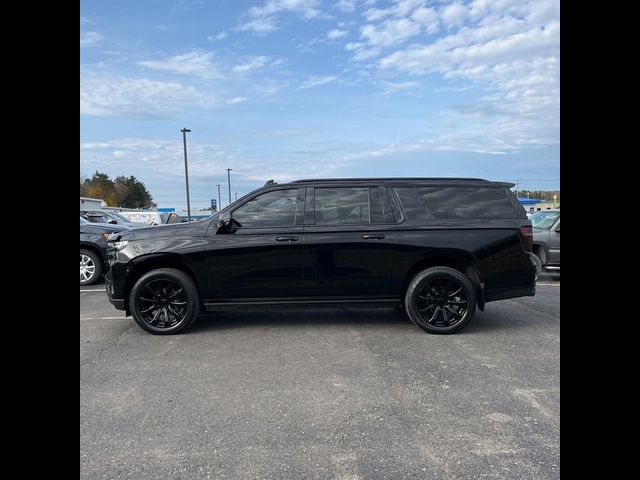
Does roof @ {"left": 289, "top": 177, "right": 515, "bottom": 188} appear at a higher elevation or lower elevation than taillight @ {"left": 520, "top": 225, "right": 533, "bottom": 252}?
higher

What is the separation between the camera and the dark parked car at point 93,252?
9.41m

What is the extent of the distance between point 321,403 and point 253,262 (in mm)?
2343

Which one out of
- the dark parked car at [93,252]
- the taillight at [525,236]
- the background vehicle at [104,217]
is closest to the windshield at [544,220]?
the taillight at [525,236]

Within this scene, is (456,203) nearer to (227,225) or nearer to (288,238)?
(288,238)

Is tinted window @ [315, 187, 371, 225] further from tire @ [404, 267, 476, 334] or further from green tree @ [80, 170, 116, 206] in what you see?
green tree @ [80, 170, 116, 206]

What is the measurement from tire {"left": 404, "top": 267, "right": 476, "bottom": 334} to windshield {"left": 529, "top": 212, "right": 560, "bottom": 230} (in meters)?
6.01

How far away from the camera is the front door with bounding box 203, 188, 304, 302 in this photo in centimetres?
548

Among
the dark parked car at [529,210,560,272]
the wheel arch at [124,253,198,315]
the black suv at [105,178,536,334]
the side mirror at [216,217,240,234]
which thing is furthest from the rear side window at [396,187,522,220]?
the dark parked car at [529,210,560,272]

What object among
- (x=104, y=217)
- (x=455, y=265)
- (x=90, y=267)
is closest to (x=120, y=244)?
(x=455, y=265)

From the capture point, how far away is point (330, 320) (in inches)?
246

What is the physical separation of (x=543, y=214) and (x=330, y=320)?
7.63 meters
